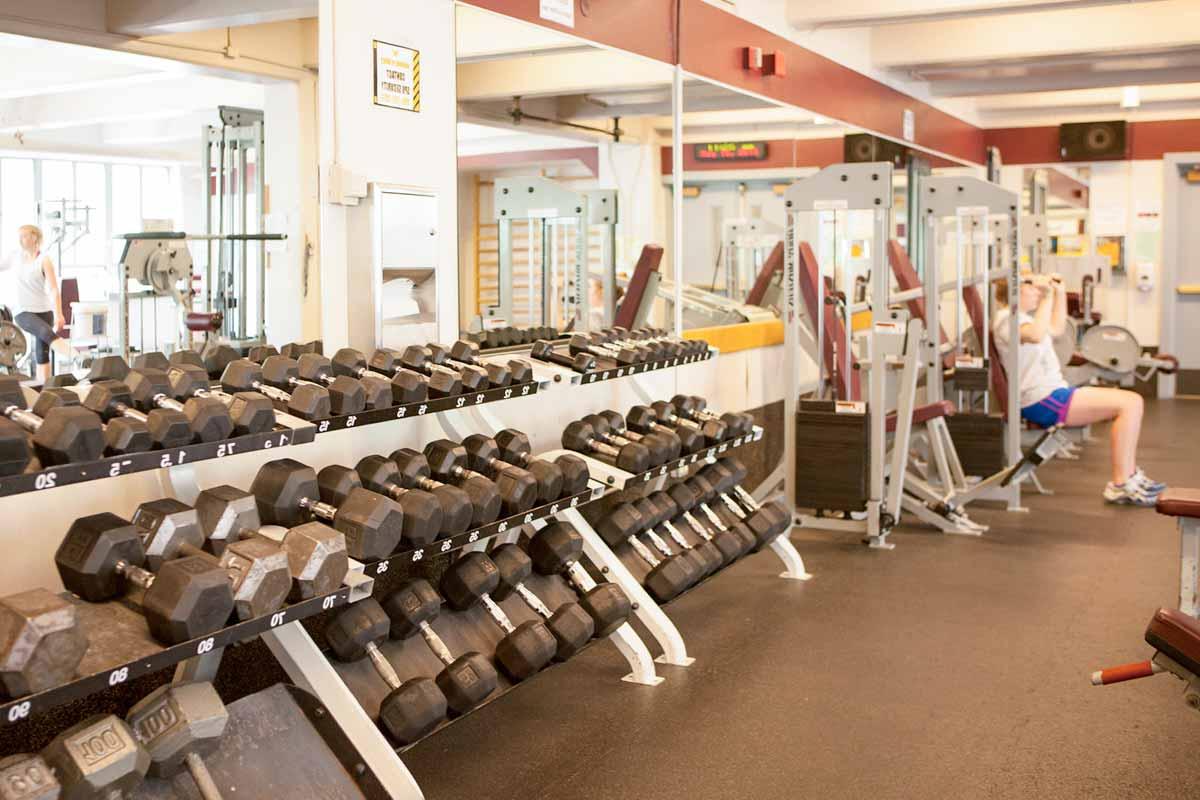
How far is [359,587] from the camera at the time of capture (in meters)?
2.50

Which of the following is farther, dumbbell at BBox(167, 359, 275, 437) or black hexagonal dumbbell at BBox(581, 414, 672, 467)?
black hexagonal dumbbell at BBox(581, 414, 672, 467)

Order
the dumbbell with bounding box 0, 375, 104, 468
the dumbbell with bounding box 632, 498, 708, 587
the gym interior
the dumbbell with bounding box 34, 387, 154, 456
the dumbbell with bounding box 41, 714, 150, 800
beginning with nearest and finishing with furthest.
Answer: the dumbbell with bounding box 41, 714, 150, 800, the dumbbell with bounding box 0, 375, 104, 468, the dumbbell with bounding box 34, 387, 154, 456, the gym interior, the dumbbell with bounding box 632, 498, 708, 587

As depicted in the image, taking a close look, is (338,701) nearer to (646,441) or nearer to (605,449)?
(605,449)

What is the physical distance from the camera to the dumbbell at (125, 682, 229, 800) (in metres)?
2.19

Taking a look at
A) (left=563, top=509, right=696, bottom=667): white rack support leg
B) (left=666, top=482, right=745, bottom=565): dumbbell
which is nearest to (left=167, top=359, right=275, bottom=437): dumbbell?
(left=563, top=509, right=696, bottom=667): white rack support leg

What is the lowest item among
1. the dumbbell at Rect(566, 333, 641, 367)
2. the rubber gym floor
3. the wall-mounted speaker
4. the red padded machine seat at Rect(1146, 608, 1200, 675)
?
the rubber gym floor

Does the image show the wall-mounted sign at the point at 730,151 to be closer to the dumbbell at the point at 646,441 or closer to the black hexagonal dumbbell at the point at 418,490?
the dumbbell at the point at 646,441

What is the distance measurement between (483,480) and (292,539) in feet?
2.73

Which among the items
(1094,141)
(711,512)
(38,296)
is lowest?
(711,512)

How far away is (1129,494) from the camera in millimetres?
6383

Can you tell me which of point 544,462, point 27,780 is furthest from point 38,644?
point 544,462

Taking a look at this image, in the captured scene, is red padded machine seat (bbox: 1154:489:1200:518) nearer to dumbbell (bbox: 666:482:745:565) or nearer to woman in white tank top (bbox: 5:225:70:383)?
dumbbell (bbox: 666:482:745:565)

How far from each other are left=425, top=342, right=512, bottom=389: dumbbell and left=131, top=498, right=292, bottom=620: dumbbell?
119cm

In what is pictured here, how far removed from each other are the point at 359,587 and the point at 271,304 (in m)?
1.18
